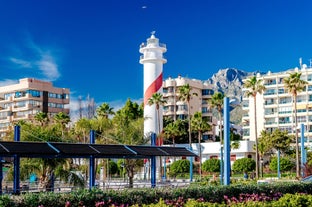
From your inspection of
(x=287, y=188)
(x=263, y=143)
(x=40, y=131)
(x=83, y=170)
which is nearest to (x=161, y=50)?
(x=263, y=143)

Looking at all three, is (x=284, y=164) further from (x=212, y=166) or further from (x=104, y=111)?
(x=104, y=111)

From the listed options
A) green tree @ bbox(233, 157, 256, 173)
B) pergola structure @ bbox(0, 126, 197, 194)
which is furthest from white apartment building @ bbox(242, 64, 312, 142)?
pergola structure @ bbox(0, 126, 197, 194)

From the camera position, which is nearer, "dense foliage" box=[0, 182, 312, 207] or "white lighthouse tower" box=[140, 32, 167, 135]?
"dense foliage" box=[0, 182, 312, 207]

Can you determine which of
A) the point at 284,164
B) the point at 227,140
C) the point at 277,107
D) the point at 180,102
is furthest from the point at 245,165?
the point at 227,140

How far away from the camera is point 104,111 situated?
8212cm

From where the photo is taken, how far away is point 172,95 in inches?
4060

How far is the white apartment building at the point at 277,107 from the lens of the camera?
9081 centimetres

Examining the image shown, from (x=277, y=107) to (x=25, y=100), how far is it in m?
47.4

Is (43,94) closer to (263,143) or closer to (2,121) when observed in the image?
(2,121)

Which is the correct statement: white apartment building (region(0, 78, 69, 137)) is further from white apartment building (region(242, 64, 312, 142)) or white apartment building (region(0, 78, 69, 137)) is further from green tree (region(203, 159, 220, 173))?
green tree (region(203, 159, 220, 173))

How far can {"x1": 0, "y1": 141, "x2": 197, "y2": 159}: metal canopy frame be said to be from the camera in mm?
27781

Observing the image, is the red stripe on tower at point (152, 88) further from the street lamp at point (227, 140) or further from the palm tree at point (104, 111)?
the street lamp at point (227, 140)

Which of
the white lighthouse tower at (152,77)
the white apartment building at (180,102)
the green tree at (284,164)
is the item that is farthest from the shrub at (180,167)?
the white apartment building at (180,102)

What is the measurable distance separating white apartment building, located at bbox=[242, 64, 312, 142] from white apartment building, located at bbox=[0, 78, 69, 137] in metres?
38.3
